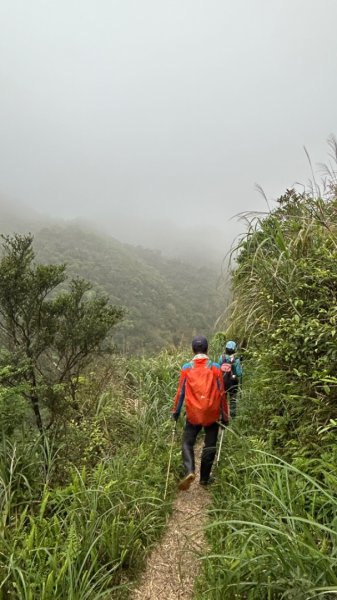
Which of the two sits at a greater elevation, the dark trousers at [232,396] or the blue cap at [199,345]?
the blue cap at [199,345]

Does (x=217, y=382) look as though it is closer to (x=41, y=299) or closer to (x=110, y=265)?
(x=41, y=299)

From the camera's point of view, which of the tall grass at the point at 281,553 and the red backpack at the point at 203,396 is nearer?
the tall grass at the point at 281,553

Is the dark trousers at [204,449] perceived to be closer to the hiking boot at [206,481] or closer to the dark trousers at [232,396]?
the hiking boot at [206,481]

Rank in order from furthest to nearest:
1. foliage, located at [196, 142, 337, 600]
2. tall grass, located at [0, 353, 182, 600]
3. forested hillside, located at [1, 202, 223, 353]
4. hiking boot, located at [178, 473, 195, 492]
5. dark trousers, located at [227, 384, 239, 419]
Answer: forested hillside, located at [1, 202, 223, 353], dark trousers, located at [227, 384, 239, 419], hiking boot, located at [178, 473, 195, 492], tall grass, located at [0, 353, 182, 600], foliage, located at [196, 142, 337, 600]

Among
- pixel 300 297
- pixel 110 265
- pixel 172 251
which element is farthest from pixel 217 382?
pixel 172 251

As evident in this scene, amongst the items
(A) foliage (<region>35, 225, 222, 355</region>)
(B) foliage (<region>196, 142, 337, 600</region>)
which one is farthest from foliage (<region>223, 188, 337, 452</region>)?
(A) foliage (<region>35, 225, 222, 355</region>)

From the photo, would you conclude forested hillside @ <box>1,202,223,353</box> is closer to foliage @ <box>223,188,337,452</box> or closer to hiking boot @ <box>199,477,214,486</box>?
hiking boot @ <box>199,477,214,486</box>

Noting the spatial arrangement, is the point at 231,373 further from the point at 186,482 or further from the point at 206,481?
the point at 186,482

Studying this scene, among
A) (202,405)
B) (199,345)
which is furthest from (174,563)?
(199,345)

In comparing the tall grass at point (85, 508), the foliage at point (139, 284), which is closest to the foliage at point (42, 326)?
the tall grass at point (85, 508)

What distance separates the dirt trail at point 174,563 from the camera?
2.69 m

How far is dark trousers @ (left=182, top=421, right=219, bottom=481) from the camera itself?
405 cm

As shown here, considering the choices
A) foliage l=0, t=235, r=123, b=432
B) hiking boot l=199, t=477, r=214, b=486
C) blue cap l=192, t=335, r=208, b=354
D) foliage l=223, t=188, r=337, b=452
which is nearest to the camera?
foliage l=223, t=188, r=337, b=452

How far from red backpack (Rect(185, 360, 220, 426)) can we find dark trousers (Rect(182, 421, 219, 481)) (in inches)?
Answer: 6.8
